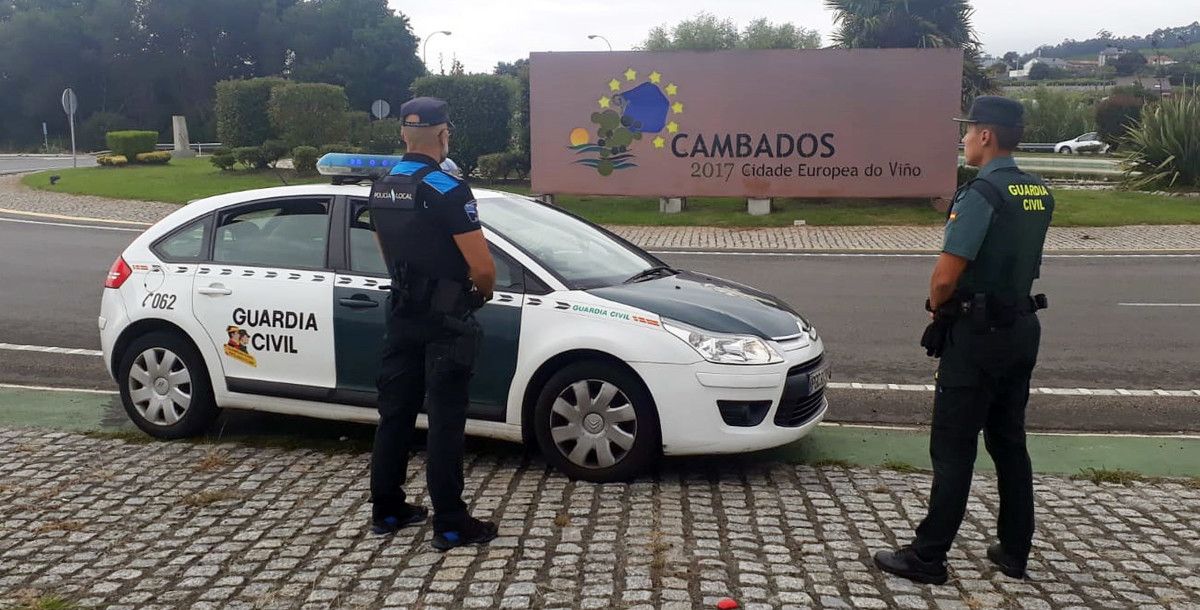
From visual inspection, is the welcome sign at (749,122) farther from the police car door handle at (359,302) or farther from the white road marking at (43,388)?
A: the police car door handle at (359,302)

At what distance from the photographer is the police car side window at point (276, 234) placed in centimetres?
620

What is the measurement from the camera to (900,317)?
10.6 metres

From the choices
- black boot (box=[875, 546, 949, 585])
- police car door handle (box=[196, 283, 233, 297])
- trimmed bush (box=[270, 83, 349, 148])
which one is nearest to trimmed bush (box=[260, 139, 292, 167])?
trimmed bush (box=[270, 83, 349, 148])

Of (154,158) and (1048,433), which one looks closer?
(1048,433)

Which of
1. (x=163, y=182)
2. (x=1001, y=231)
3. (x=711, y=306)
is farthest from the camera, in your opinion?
(x=163, y=182)

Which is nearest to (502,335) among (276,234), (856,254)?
(276,234)

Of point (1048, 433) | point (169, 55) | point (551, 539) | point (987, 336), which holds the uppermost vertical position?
point (169, 55)

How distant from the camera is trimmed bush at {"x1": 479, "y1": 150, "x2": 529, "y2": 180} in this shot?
24.8 metres

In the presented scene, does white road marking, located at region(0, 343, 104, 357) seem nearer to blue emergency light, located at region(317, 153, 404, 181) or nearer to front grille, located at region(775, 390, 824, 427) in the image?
blue emergency light, located at region(317, 153, 404, 181)

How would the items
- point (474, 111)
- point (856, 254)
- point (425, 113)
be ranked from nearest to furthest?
1. point (425, 113)
2. point (856, 254)
3. point (474, 111)

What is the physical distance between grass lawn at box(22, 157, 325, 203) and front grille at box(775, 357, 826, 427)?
19313 mm

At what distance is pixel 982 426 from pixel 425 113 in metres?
2.45

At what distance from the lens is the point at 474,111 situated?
2633cm

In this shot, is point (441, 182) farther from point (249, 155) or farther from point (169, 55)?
point (169, 55)
